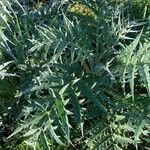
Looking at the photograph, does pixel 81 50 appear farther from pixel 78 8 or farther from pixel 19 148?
pixel 78 8

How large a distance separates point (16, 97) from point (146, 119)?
0.97m

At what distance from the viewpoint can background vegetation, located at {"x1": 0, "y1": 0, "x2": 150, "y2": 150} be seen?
2674mm

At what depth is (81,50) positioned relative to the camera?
109 inches

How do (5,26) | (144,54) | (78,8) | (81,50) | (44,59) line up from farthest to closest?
(78,8)
(44,59)
(5,26)
(81,50)
(144,54)

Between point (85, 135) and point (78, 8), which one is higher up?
point (78, 8)

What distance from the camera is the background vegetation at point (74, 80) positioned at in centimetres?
267

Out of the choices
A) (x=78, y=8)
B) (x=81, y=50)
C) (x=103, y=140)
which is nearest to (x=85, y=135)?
(x=103, y=140)

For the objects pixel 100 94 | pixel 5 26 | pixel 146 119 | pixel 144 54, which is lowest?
pixel 146 119

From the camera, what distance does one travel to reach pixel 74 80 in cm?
276

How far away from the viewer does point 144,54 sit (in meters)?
2.55

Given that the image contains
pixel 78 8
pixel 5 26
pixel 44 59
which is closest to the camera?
pixel 5 26

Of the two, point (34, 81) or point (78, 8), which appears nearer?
point (34, 81)

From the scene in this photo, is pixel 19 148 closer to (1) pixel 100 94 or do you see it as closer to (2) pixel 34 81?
(2) pixel 34 81

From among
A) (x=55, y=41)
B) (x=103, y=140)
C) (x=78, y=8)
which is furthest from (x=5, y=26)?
(x=78, y=8)
